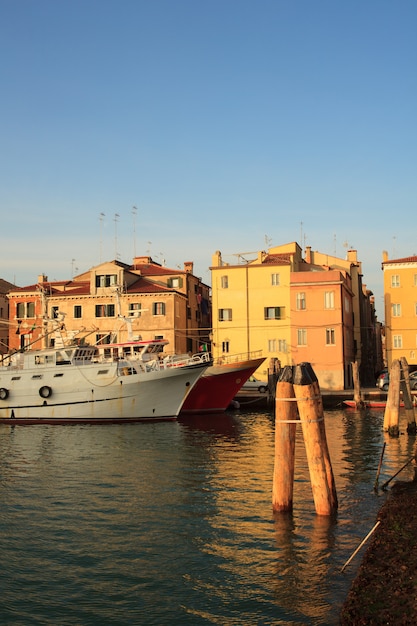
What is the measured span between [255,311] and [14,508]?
46.4 metres

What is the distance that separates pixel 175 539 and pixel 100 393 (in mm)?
28847

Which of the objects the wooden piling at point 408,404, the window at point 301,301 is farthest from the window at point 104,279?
the wooden piling at point 408,404

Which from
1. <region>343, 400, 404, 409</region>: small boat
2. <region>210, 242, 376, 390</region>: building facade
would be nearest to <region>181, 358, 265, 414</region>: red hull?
<region>343, 400, 404, 409</region>: small boat

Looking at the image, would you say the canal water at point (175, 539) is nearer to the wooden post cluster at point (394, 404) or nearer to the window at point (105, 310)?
the wooden post cluster at point (394, 404)

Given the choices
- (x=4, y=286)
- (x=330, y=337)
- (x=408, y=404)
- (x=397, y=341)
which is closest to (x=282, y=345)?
(x=330, y=337)

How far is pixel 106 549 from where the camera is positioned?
13.6 meters

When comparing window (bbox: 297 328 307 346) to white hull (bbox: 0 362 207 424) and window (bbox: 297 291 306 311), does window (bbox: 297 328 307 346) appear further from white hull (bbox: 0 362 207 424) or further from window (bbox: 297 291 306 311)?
white hull (bbox: 0 362 207 424)

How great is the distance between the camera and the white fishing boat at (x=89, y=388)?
139 ft

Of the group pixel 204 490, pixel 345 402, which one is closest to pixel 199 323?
pixel 345 402

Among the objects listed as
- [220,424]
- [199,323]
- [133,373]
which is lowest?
[220,424]

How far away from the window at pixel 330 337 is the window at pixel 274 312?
15.4 ft

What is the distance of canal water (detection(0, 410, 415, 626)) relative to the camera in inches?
411

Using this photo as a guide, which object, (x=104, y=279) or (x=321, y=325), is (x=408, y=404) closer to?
(x=321, y=325)

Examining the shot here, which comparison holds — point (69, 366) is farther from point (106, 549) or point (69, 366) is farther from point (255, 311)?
point (106, 549)
